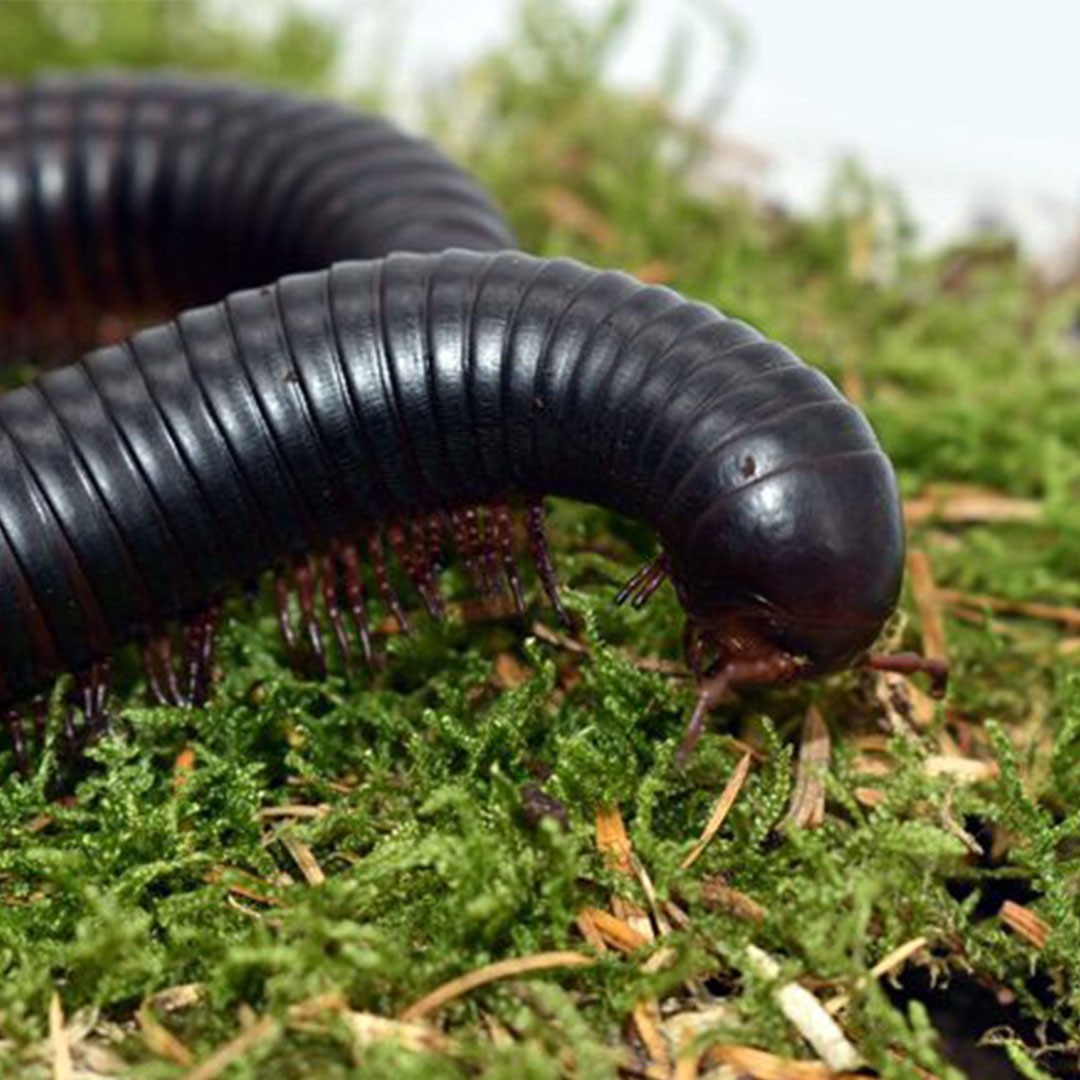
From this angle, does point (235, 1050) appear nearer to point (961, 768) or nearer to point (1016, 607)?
point (961, 768)

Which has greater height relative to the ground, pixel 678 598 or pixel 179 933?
pixel 678 598

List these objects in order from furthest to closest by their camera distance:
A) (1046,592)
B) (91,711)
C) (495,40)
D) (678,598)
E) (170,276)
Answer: (495,40) < (170,276) < (1046,592) < (91,711) < (678,598)

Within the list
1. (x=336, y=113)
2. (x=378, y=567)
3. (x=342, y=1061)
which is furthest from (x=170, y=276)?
(x=342, y=1061)

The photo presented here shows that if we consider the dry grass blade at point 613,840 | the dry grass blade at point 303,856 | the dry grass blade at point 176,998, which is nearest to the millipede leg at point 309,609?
the dry grass blade at point 303,856

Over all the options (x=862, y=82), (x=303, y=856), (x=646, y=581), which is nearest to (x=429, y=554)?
(x=646, y=581)

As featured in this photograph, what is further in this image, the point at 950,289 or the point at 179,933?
the point at 950,289

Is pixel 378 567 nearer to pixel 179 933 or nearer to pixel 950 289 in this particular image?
pixel 179 933

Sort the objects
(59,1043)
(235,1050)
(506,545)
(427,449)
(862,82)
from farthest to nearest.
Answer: (862,82) → (506,545) → (427,449) → (59,1043) → (235,1050)
